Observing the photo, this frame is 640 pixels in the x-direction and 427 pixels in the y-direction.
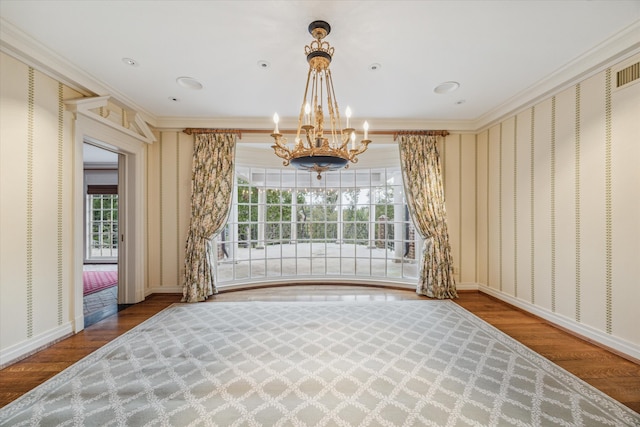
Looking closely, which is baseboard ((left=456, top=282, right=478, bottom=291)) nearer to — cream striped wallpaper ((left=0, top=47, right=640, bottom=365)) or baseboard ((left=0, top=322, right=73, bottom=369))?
cream striped wallpaper ((left=0, top=47, right=640, bottom=365))

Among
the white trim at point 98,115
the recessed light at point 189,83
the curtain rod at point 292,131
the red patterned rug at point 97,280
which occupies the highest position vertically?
the recessed light at point 189,83

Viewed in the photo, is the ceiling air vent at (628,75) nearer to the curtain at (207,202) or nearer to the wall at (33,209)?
the curtain at (207,202)

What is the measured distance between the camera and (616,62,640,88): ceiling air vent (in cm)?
227

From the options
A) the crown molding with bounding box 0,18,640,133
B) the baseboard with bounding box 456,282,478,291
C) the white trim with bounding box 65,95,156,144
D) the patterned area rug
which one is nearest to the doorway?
the white trim with bounding box 65,95,156,144

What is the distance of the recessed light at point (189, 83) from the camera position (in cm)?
298

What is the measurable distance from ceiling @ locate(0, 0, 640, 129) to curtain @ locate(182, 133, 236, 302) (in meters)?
0.81

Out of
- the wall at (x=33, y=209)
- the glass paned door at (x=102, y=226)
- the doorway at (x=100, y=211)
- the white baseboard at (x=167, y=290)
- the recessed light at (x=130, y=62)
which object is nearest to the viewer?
the wall at (x=33, y=209)

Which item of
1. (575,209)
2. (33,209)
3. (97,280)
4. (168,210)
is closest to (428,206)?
(575,209)

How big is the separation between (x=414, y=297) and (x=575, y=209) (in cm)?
227

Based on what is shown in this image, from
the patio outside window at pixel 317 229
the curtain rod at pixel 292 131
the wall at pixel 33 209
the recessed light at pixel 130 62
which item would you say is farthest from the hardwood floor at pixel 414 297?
the recessed light at pixel 130 62

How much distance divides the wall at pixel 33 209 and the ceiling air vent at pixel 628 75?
5541 millimetres

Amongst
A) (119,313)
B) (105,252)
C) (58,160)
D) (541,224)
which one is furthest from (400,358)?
(105,252)

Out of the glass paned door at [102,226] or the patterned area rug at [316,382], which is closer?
the patterned area rug at [316,382]

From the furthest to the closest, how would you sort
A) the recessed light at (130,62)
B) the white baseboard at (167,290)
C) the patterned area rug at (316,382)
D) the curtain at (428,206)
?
1. the white baseboard at (167,290)
2. the curtain at (428,206)
3. the recessed light at (130,62)
4. the patterned area rug at (316,382)
